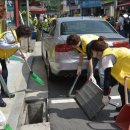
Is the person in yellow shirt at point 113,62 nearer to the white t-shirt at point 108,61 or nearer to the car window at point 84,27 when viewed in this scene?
the white t-shirt at point 108,61

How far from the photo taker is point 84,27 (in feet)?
30.2

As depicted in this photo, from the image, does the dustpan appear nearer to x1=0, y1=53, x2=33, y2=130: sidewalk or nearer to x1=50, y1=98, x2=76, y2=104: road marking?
x1=0, y1=53, x2=33, y2=130: sidewalk

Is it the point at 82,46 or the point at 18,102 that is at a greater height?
the point at 82,46

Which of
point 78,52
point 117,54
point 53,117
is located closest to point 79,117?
point 53,117

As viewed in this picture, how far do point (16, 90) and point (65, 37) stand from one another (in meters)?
1.53

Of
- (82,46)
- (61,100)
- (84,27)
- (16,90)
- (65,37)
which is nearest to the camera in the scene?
(82,46)

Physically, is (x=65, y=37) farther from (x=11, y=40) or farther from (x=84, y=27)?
(x=11, y=40)

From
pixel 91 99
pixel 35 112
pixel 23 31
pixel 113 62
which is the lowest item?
pixel 35 112

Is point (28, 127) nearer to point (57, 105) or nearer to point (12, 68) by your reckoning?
point (57, 105)

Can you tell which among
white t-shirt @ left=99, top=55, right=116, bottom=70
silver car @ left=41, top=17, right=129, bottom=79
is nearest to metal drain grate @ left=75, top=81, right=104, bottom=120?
white t-shirt @ left=99, top=55, right=116, bottom=70

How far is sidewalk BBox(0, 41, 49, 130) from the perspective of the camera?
624 centimetres

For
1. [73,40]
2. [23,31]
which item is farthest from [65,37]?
[23,31]

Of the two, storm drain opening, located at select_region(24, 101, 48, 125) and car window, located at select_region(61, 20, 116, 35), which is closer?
storm drain opening, located at select_region(24, 101, 48, 125)

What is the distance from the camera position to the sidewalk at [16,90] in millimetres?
6238
